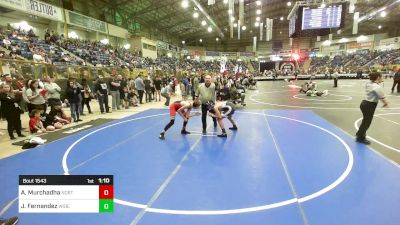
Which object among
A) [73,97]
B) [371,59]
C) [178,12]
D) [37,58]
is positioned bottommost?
[73,97]

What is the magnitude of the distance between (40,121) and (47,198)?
314 inches

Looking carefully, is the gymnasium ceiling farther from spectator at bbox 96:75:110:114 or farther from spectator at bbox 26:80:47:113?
spectator at bbox 26:80:47:113

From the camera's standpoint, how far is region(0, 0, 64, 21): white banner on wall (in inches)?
727

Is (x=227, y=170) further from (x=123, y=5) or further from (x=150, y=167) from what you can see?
(x=123, y=5)

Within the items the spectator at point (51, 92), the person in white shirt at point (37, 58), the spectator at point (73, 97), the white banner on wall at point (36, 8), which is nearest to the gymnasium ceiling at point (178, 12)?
the white banner on wall at point (36, 8)

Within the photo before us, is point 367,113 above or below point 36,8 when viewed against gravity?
below

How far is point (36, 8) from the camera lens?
20766 mm

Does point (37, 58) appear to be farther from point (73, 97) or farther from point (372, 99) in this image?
point (372, 99)

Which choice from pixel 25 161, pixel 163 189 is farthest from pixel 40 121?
pixel 163 189

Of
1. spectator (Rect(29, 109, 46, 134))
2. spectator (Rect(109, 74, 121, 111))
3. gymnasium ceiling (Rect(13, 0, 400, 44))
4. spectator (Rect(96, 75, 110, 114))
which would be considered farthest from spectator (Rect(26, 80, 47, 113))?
gymnasium ceiling (Rect(13, 0, 400, 44))
